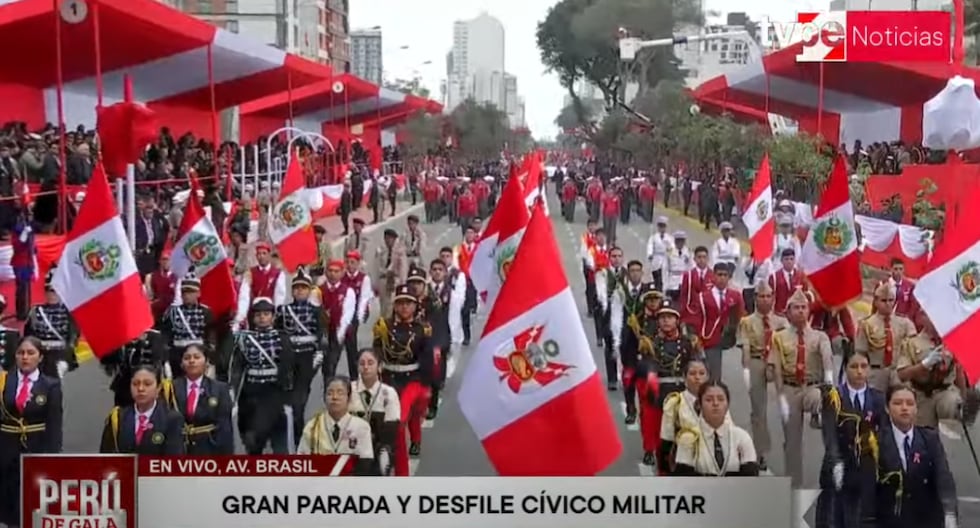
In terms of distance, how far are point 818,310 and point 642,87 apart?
176cm

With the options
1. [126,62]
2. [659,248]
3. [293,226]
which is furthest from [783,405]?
[126,62]

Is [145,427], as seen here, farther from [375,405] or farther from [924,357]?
[924,357]

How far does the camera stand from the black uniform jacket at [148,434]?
5.72 metres

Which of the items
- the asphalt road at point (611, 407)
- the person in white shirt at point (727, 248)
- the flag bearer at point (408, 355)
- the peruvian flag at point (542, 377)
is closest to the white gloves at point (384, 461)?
the asphalt road at point (611, 407)

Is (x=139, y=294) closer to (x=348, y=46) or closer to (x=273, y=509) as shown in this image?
(x=273, y=509)

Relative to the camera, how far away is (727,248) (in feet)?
30.8

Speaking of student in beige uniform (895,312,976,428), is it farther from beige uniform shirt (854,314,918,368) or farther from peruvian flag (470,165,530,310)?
peruvian flag (470,165,530,310)

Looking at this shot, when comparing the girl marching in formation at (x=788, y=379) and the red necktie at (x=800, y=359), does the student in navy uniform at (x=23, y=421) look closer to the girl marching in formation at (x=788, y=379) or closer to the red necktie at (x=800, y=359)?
the girl marching in formation at (x=788, y=379)

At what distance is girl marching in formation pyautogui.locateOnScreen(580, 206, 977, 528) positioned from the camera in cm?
569

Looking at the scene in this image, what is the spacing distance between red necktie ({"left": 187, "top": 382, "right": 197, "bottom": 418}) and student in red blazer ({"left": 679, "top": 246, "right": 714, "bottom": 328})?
3.61 metres

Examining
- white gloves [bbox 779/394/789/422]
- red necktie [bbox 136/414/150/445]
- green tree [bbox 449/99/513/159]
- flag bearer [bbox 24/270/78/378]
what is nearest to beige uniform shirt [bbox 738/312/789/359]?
white gloves [bbox 779/394/789/422]

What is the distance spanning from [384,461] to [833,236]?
10.9 ft

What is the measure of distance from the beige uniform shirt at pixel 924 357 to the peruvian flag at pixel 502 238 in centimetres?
210

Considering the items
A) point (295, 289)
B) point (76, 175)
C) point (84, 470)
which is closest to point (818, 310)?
point (295, 289)
